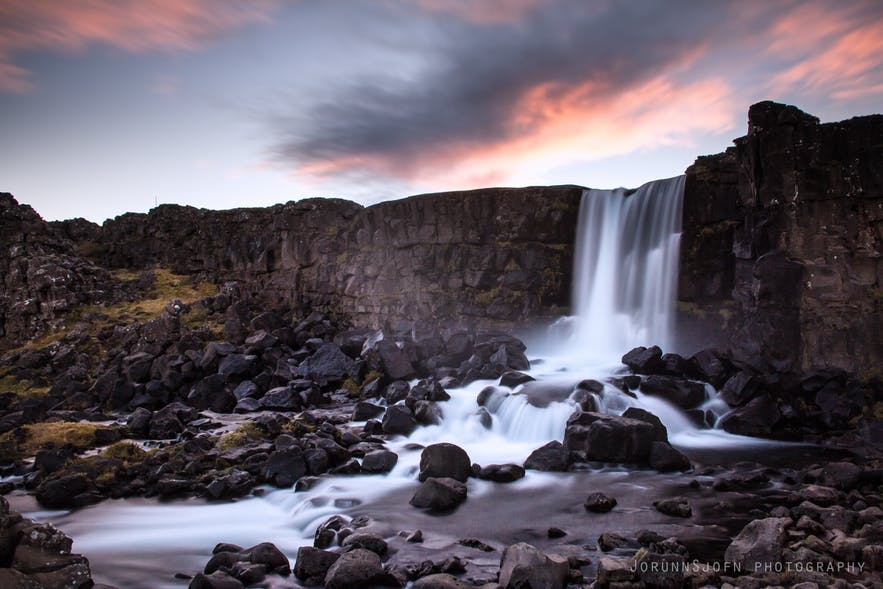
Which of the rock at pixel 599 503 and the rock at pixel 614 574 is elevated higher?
the rock at pixel 614 574

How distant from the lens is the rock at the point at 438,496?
12.1 m

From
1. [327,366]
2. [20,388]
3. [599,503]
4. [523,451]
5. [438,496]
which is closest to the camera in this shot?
[599,503]

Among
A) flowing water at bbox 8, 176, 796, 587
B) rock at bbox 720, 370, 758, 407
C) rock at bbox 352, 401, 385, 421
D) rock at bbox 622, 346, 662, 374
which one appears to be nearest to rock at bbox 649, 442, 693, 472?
flowing water at bbox 8, 176, 796, 587

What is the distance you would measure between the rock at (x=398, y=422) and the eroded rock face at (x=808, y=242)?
11.5 meters

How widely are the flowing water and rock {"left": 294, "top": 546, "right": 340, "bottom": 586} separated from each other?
5.31 ft

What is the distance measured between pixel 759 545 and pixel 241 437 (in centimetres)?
1306

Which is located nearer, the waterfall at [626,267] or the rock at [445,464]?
the rock at [445,464]

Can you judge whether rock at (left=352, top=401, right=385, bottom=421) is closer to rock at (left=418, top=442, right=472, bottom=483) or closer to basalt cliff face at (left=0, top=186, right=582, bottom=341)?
rock at (left=418, top=442, right=472, bottom=483)

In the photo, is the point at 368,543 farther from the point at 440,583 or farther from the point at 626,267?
the point at 626,267

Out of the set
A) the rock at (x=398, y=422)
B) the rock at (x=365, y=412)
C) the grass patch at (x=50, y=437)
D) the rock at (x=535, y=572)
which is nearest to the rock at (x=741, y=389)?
the rock at (x=398, y=422)

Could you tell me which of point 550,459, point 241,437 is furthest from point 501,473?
point 241,437

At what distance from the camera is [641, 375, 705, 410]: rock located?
1809 cm

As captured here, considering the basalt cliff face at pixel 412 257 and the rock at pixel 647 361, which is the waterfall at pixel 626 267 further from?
the rock at pixel 647 361

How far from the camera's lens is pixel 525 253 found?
2911 centimetres
